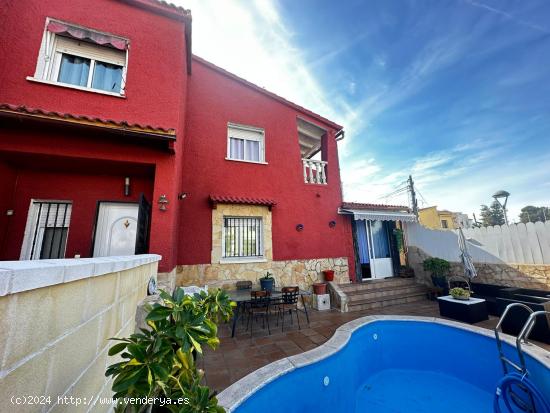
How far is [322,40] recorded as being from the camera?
11.6 m

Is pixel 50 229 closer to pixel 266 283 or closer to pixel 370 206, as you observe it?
pixel 266 283

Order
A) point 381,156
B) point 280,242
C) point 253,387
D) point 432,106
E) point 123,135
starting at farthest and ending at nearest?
point 381,156 → point 432,106 → point 280,242 → point 123,135 → point 253,387

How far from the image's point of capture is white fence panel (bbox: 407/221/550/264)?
9.74 meters

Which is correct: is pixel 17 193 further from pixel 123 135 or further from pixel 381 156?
pixel 381 156

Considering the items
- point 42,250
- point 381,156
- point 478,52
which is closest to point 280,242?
point 42,250

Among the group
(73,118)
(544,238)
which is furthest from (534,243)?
(73,118)

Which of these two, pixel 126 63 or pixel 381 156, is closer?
pixel 126 63

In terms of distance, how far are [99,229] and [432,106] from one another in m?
22.5

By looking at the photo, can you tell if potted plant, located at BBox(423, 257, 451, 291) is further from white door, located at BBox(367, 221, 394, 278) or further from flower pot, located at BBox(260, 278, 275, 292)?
flower pot, located at BBox(260, 278, 275, 292)

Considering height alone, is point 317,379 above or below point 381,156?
below

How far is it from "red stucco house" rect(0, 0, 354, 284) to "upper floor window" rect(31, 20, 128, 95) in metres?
0.03

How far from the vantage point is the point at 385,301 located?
11250mm

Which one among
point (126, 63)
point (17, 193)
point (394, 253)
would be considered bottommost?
point (394, 253)

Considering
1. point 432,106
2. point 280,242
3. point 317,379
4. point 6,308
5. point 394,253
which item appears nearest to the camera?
point 6,308
